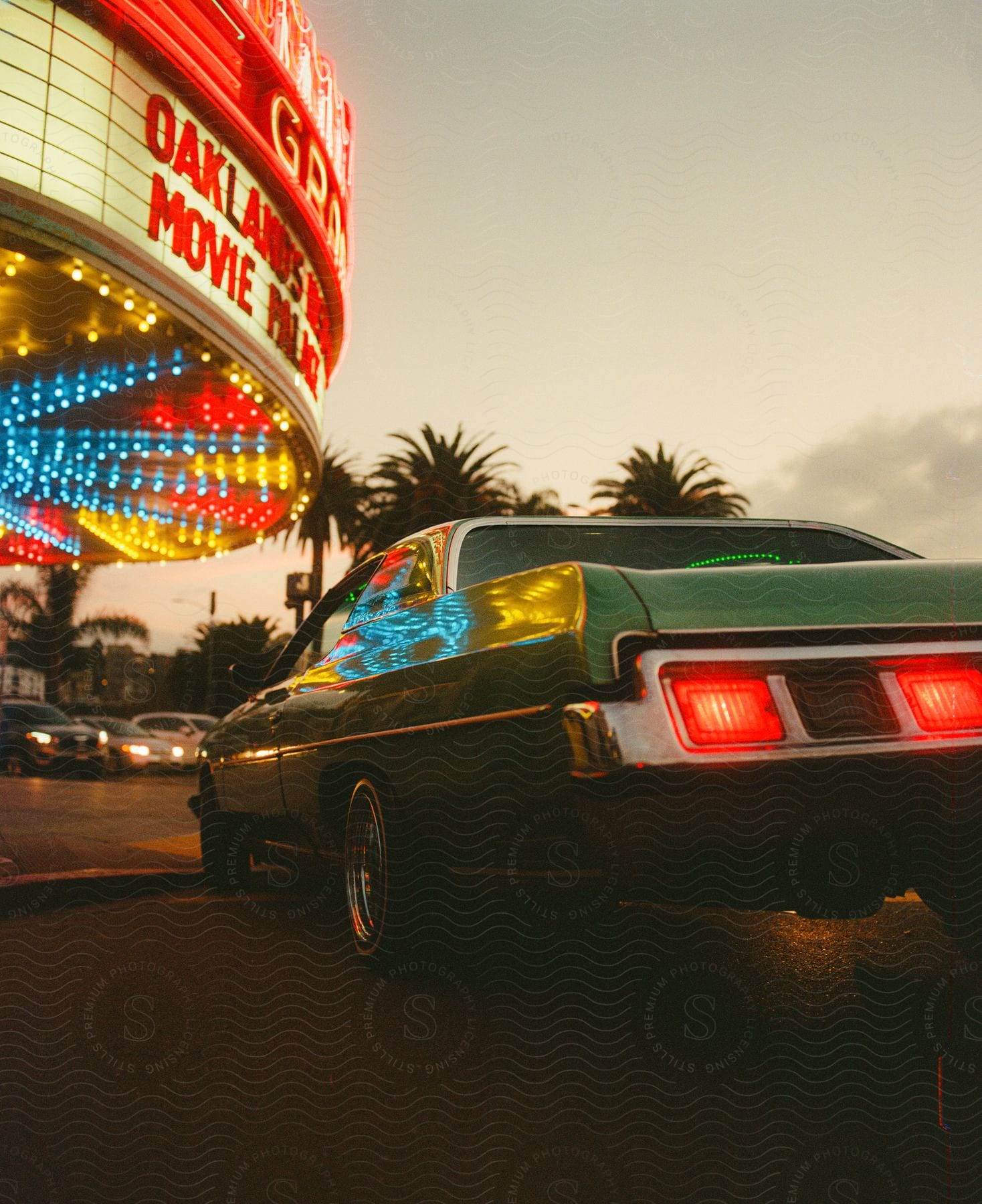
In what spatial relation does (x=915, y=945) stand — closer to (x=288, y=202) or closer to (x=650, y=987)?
(x=650, y=987)

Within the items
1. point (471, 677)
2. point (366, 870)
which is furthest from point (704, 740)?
point (366, 870)

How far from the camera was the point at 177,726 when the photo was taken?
20.4m

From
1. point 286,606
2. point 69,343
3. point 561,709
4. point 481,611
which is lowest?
point 561,709

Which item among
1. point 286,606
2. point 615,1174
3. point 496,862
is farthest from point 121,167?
point 615,1174

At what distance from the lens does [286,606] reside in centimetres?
782

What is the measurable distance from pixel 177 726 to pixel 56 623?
3.53 m

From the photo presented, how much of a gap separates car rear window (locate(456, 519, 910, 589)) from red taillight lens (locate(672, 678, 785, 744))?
1.10m

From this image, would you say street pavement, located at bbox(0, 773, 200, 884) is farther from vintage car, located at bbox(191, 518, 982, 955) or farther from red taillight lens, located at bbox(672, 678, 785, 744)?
red taillight lens, located at bbox(672, 678, 785, 744)

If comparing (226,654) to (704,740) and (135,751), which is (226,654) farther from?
(704,740)

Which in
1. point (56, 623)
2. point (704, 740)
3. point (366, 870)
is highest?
point (56, 623)

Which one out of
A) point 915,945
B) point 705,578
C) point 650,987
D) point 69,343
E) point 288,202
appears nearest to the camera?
point 705,578

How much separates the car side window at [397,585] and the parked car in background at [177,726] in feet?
51.2

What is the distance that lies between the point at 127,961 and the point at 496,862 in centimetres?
185

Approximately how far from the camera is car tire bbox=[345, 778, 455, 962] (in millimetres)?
2781
